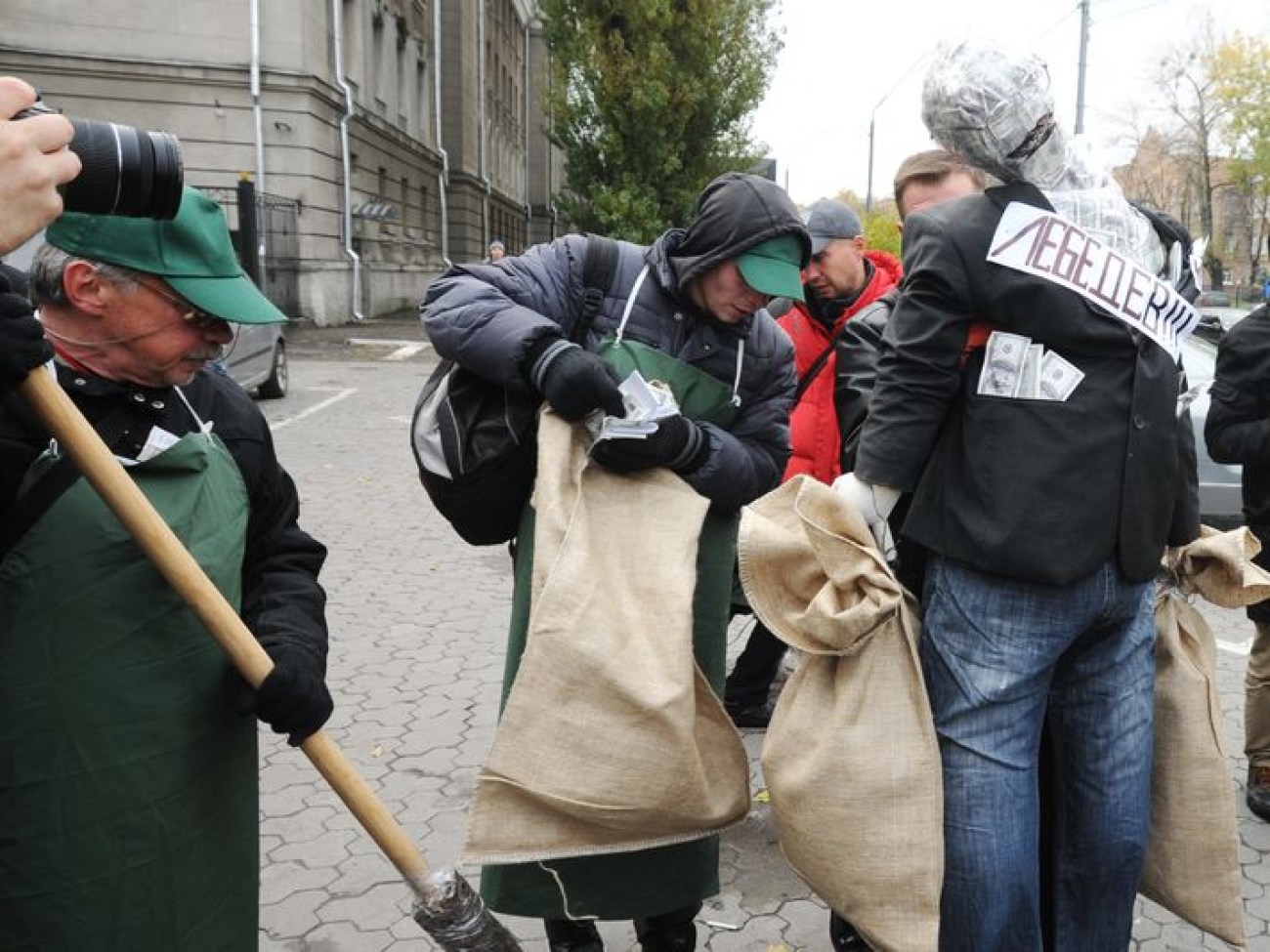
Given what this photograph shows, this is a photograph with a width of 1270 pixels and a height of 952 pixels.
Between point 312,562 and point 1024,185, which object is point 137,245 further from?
point 1024,185

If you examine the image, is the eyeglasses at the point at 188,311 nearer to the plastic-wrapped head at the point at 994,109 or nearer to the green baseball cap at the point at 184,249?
the green baseball cap at the point at 184,249

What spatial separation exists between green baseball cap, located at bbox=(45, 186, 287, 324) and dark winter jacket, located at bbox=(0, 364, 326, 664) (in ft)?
0.57

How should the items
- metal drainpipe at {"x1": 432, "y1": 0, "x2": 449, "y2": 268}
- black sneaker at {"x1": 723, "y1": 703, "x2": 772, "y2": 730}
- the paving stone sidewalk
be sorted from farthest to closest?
metal drainpipe at {"x1": 432, "y1": 0, "x2": 449, "y2": 268} < black sneaker at {"x1": 723, "y1": 703, "x2": 772, "y2": 730} < the paving stone sidewalk

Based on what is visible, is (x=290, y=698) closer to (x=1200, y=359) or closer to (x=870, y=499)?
(x=870, y=499)

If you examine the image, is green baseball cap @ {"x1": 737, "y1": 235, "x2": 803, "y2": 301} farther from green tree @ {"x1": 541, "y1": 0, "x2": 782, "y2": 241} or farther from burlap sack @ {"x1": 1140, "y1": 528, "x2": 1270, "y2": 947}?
green tree @ {"x1": 541, "y1": 0, "x2": 782, "y2": 241}

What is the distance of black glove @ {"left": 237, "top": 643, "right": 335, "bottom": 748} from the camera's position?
5.30 ft

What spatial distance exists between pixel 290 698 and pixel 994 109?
1537 mm

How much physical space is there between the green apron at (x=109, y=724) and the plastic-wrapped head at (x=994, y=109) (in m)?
1.41

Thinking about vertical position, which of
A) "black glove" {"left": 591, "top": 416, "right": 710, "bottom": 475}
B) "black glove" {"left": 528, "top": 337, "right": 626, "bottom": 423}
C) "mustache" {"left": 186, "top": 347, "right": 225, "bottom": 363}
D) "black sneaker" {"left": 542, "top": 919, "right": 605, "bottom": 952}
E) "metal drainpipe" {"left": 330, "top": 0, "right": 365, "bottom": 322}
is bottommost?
"black sneaker" {"left": 542, "top": 919, "right": 605, "bottom": 952}

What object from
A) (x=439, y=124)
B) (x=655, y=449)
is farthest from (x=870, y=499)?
(x=439, y=124)

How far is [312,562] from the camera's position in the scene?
78.9 inches

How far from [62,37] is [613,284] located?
896 inches

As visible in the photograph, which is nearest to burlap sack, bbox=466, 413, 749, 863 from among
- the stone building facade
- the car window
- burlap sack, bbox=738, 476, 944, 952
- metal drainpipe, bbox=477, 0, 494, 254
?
burlap sack, bbox=738, 476, 944, 952

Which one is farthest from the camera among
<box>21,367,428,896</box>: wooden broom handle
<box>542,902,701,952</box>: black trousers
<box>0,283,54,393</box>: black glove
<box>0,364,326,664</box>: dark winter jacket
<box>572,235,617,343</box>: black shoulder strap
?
<box>542,902,701,952</box>: black trousers
